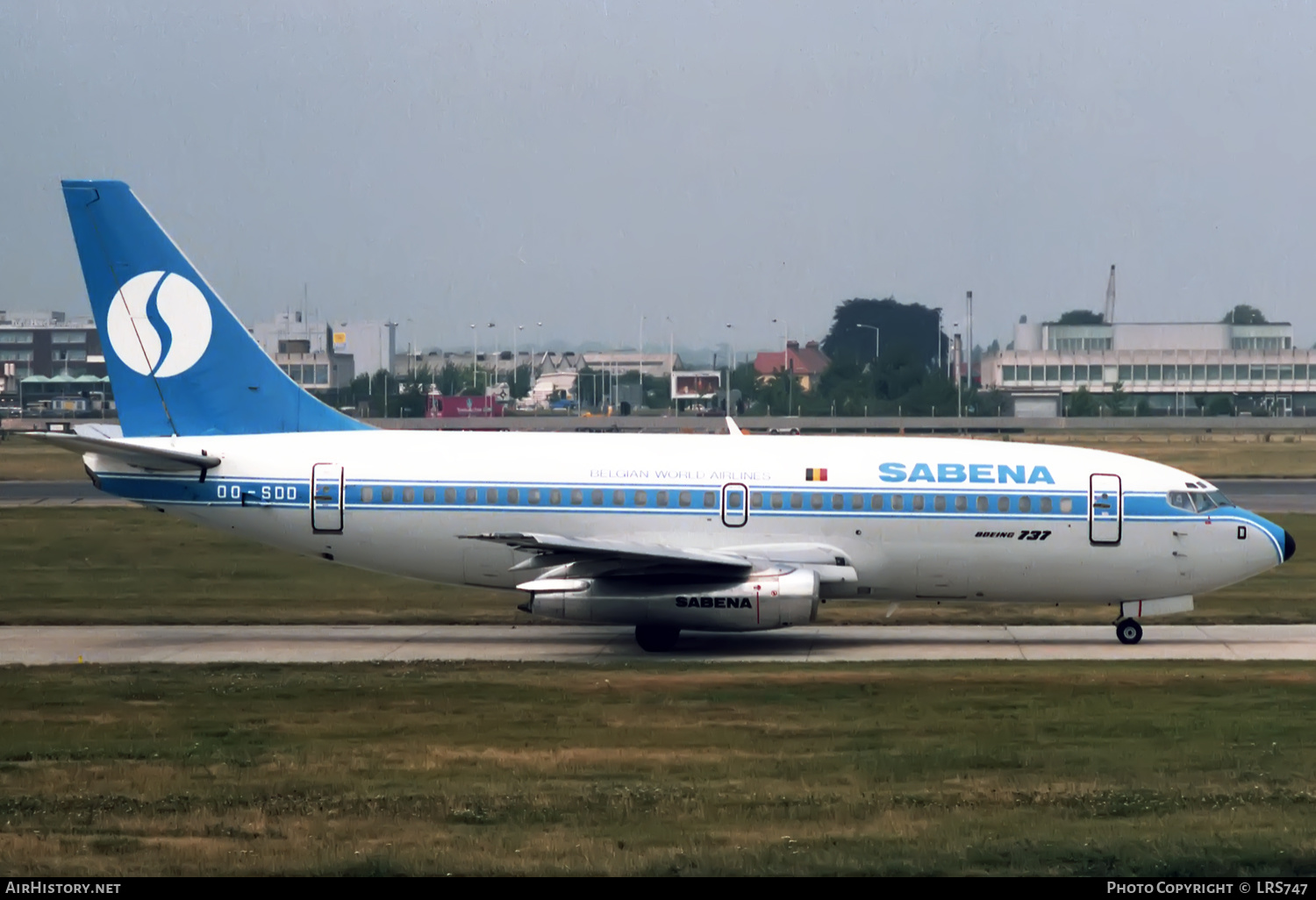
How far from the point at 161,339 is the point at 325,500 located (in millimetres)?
4076

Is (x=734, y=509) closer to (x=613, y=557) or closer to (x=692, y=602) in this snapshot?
(x=692, y=602)

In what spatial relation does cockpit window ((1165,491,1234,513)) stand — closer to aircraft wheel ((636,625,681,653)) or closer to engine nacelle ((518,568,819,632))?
engine nacelle ((518,568,819,632))

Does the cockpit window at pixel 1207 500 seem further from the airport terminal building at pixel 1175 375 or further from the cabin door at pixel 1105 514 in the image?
the airport terminal building at pixel 1175 375

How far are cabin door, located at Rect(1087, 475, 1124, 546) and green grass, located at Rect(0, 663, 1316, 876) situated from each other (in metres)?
3.32

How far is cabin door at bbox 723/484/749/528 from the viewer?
87.2 feet

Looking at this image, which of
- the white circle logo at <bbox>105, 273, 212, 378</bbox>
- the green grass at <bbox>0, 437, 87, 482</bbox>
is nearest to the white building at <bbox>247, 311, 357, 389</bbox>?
the green grass at <bbox>0, 437, 87, 482</bbox>

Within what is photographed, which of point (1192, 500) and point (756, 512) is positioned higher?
point (1192, 500)

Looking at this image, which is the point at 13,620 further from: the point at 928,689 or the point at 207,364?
the point at 928,689

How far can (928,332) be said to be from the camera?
174m

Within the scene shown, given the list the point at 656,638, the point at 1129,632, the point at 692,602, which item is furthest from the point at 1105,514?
the point at 656,638

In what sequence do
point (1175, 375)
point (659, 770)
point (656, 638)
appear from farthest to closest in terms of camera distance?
1. point (1175, 375)
2. point (656, 638)
3. point (659, 770)

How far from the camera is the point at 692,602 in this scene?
25375 mm

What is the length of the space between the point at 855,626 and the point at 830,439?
400 centimetres
